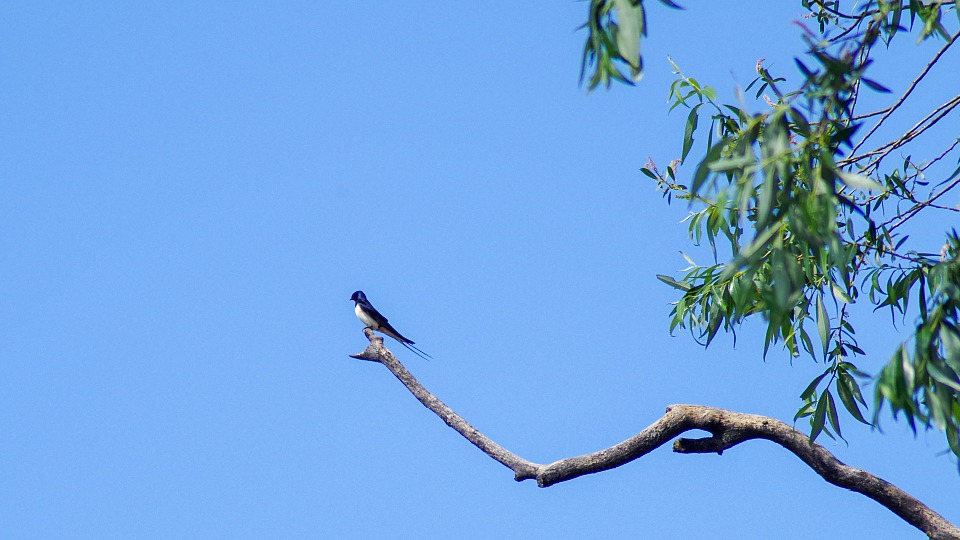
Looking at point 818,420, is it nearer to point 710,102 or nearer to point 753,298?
point 753,298

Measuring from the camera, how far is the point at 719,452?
183 inches

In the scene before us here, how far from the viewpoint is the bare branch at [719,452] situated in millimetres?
4273

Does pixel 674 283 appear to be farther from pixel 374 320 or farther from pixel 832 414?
pixel 374 320

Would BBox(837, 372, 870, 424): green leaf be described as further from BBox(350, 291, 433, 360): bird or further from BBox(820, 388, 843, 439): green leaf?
BBox(350, 291, 433, 360): bird

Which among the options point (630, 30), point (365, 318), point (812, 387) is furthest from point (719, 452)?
point (365, 318)

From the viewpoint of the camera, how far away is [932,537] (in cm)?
425

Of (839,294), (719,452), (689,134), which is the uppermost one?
(689,134)

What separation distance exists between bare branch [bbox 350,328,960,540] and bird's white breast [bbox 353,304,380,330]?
14.5 feet

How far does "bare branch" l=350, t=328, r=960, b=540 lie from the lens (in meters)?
4.27

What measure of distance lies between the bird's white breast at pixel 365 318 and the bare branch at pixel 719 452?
4.42 m

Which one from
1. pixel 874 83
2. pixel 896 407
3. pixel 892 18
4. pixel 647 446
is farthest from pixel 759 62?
pixel 896 407

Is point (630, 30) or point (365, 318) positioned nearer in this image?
point (630, 30)

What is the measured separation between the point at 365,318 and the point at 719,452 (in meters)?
5.33

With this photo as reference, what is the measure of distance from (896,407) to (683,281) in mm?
1906
